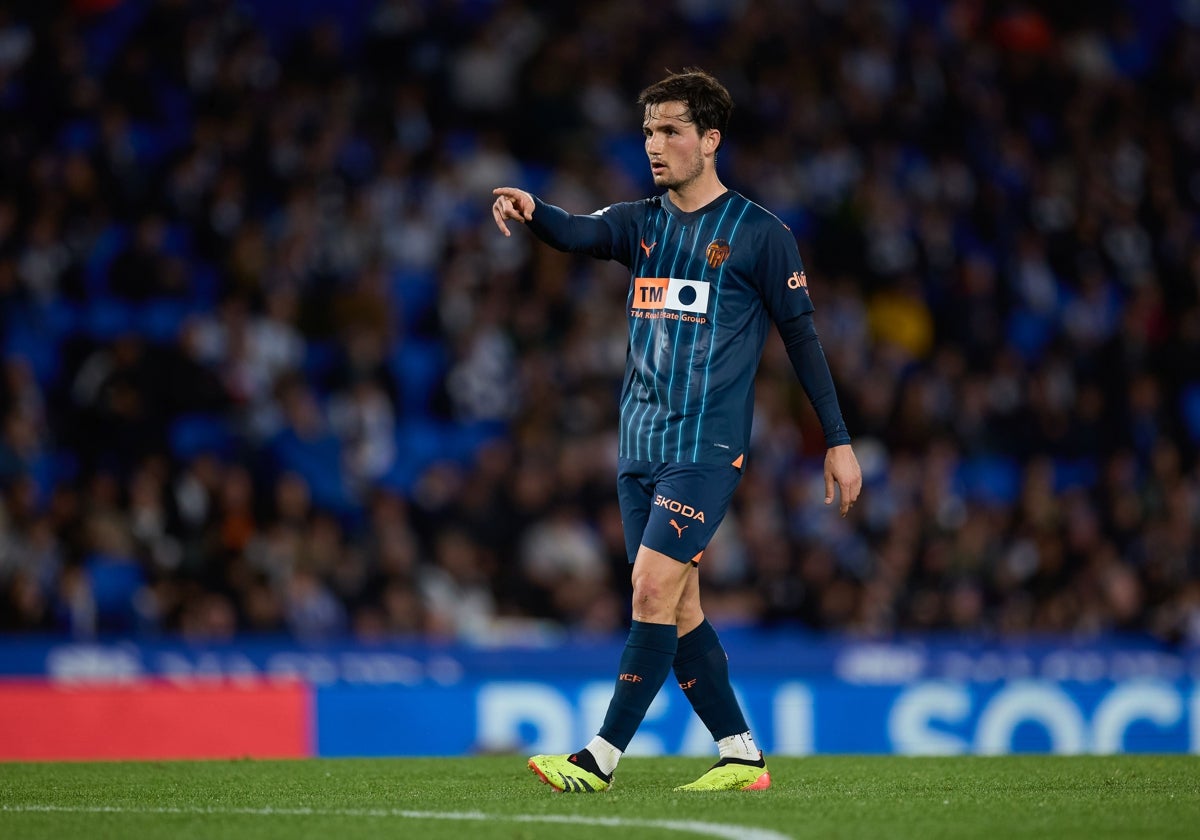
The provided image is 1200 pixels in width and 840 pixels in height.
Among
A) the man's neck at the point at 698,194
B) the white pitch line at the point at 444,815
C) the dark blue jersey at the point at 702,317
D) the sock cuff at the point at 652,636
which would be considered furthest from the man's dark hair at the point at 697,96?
the white pitch line at the point at 444,815

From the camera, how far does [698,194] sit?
586 centimetres

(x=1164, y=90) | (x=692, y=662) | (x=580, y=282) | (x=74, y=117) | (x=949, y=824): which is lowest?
(x=949, y=824)

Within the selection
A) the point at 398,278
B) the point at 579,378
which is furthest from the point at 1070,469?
the point at 398,278

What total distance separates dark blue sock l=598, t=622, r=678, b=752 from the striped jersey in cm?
59

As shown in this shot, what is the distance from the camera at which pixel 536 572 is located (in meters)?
12.3

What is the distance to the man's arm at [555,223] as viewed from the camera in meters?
5.75

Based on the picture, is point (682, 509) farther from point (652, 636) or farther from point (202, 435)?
point (202, 435)

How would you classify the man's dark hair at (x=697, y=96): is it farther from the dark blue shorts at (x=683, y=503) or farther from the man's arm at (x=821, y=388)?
the dark blue shorts at (x=683, y=503)

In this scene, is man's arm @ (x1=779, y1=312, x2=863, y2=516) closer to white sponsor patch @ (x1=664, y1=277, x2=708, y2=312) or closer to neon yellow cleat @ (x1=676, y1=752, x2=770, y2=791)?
white sponsor patch @ (x1=664, y1=277, x2=708, y2=312)

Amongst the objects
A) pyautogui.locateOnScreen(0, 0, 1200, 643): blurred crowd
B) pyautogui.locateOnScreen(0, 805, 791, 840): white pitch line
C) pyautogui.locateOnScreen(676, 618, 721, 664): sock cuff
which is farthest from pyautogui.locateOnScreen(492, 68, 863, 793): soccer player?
pyautogui.locateOnScreen(0, 0, 1200, 643): blurred crowd

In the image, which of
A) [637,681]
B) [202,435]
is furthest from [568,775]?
[202,435]

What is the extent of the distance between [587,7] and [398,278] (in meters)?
4.52

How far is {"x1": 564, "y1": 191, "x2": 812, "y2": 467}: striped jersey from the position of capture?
18.7ft

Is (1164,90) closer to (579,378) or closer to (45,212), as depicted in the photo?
(579,378)
